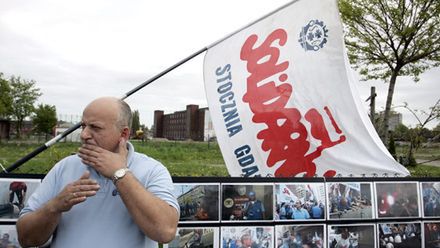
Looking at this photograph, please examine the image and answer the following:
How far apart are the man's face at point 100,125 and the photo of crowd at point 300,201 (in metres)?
1.43

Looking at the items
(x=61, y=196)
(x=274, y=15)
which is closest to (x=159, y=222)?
(x=61, y=196)

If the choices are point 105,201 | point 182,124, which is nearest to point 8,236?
point 105,201

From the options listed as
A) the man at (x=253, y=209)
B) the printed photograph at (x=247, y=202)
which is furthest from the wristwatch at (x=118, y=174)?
Answer: the man at (x=253, y=209)

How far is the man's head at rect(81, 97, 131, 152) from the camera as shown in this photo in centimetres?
152

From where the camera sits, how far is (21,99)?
111 ft

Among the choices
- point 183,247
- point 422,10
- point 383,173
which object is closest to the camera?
point 183,247

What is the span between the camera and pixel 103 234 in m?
1.50

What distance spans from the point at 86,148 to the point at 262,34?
81.4 inches

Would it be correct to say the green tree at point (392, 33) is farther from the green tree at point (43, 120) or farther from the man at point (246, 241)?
the green tree at point (43, 120)

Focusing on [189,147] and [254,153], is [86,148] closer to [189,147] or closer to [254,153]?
[254,153]

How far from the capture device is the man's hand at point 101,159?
4.67 ft

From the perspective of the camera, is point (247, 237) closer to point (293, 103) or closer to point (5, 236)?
point (293, 103)

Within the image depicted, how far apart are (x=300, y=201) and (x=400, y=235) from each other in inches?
34.2

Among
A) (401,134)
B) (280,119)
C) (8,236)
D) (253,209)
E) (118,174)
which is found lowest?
(8,236)
